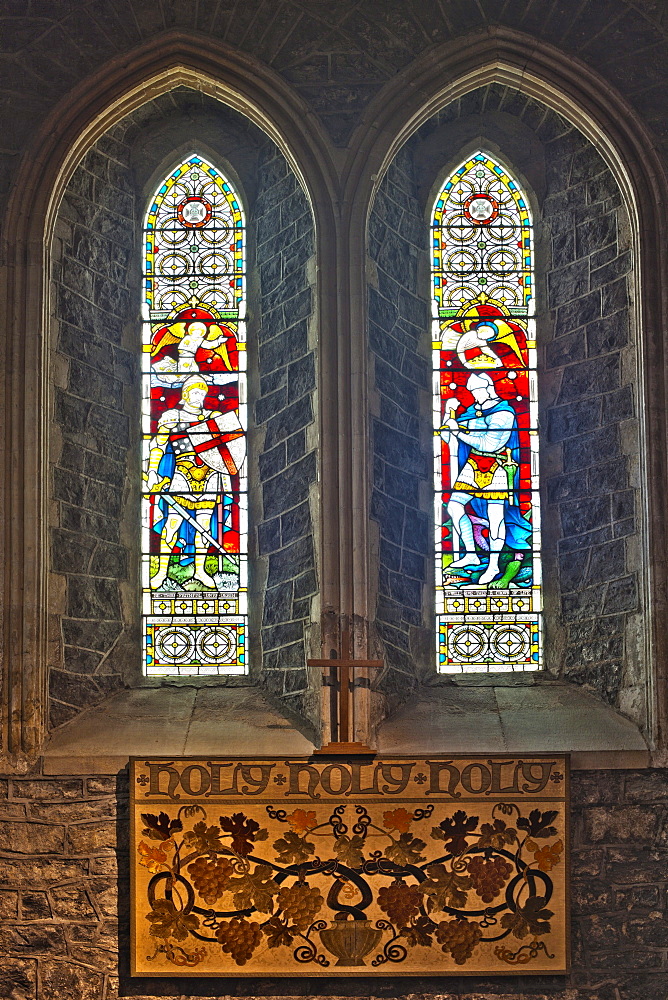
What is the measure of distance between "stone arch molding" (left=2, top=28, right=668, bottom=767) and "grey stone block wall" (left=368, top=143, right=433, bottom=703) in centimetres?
23

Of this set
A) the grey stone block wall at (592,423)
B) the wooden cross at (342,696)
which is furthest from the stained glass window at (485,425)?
the wooden cross at (342,696)

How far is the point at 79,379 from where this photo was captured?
6902mm

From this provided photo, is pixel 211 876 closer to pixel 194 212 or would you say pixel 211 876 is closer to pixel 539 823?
pixel 539 823

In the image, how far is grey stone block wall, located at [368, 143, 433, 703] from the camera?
6676mm

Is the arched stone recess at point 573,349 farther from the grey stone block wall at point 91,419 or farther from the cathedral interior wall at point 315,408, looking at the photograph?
the grey stone block wall at point 91,419

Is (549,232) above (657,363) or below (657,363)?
above

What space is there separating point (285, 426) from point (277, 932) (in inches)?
88.6

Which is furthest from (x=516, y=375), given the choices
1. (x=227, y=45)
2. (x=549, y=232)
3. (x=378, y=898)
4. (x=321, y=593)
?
(x=378, y=898)

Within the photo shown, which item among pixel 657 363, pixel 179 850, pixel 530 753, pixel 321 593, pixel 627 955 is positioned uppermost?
pixel 657 363

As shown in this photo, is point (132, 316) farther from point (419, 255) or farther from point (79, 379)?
point (419, 255)

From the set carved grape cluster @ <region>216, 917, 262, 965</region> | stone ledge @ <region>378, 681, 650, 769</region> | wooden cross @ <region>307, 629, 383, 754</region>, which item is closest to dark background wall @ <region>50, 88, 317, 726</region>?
wooden cross @ <region>307, 629, 383, 754</region>

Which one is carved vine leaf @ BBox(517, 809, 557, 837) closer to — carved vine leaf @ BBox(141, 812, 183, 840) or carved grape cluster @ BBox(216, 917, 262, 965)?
carved grape cluster @ BBox(216, 917, 262, 965)

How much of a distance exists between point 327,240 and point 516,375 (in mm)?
1152

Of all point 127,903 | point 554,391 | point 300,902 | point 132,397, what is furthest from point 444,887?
point 132,397
